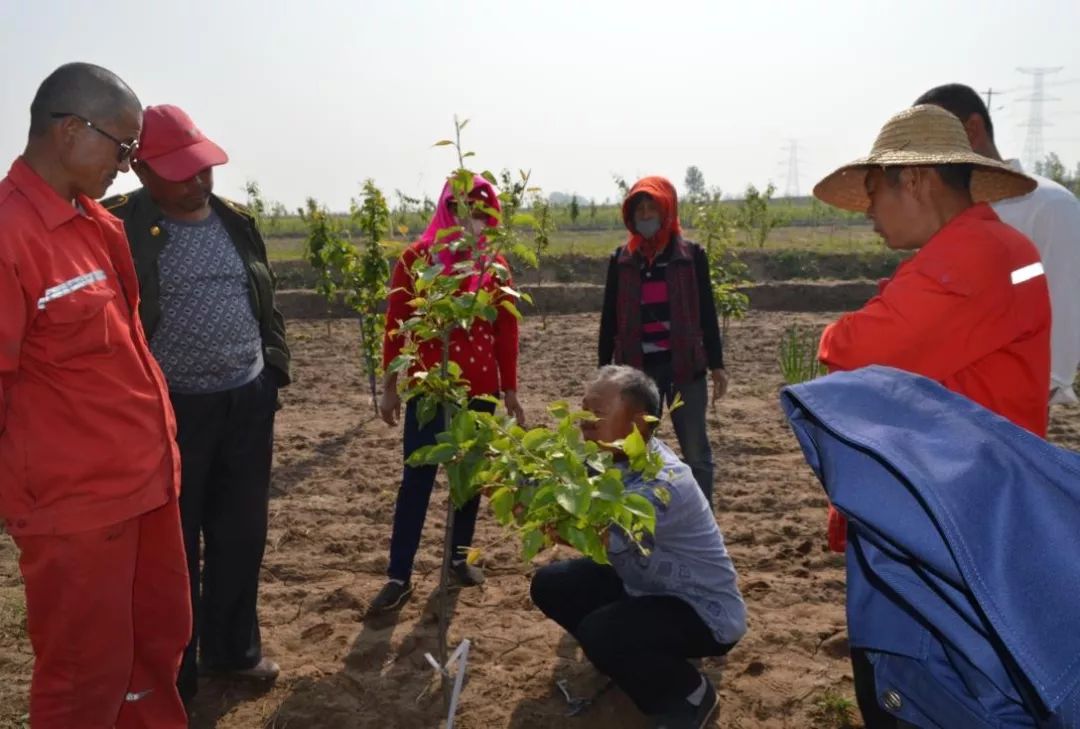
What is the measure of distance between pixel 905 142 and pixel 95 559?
6.96ft

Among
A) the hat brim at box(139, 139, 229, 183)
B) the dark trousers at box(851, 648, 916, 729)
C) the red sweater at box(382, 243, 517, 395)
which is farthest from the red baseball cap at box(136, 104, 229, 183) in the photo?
the dark trousers at box(851, 648, 916, 729)

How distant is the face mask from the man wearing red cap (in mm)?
1566

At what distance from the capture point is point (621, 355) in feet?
12.6

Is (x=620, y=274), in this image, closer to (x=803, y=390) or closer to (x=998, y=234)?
(x=998, y=234)

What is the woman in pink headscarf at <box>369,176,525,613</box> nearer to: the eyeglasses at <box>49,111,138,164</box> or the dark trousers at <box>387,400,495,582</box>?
the dark trousers at <box>387,400,495,582</box>

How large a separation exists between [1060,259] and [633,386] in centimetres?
127

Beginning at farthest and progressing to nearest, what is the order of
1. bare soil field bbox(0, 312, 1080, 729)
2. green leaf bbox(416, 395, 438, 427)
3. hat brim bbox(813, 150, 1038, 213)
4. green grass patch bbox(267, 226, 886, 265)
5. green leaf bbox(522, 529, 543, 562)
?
green grass patch bbox(267, 226, 886, 265) → bare soil field bbox(0, 312, 1080, 729) → green leaf bbox(416, 395, 438, 427) → hat brim bbox(813, 150, 1038, 213) → green leaf bbox(522, 529, 543, 562)

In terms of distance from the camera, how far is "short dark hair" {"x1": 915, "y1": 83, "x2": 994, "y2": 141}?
8.97 feet

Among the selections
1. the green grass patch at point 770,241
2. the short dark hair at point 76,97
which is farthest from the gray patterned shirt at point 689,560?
the green grass patch at point 770,241

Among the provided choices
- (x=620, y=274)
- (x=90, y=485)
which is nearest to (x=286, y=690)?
(x=90, y=485)

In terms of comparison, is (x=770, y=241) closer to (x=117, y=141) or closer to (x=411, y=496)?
(x=411, y=496)

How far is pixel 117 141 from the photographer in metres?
2.09

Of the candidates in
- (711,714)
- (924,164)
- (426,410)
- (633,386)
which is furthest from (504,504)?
(711,714)

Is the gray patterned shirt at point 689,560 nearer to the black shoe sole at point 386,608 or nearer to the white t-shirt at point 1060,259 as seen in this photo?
the white t-shirt at point 1060,259
